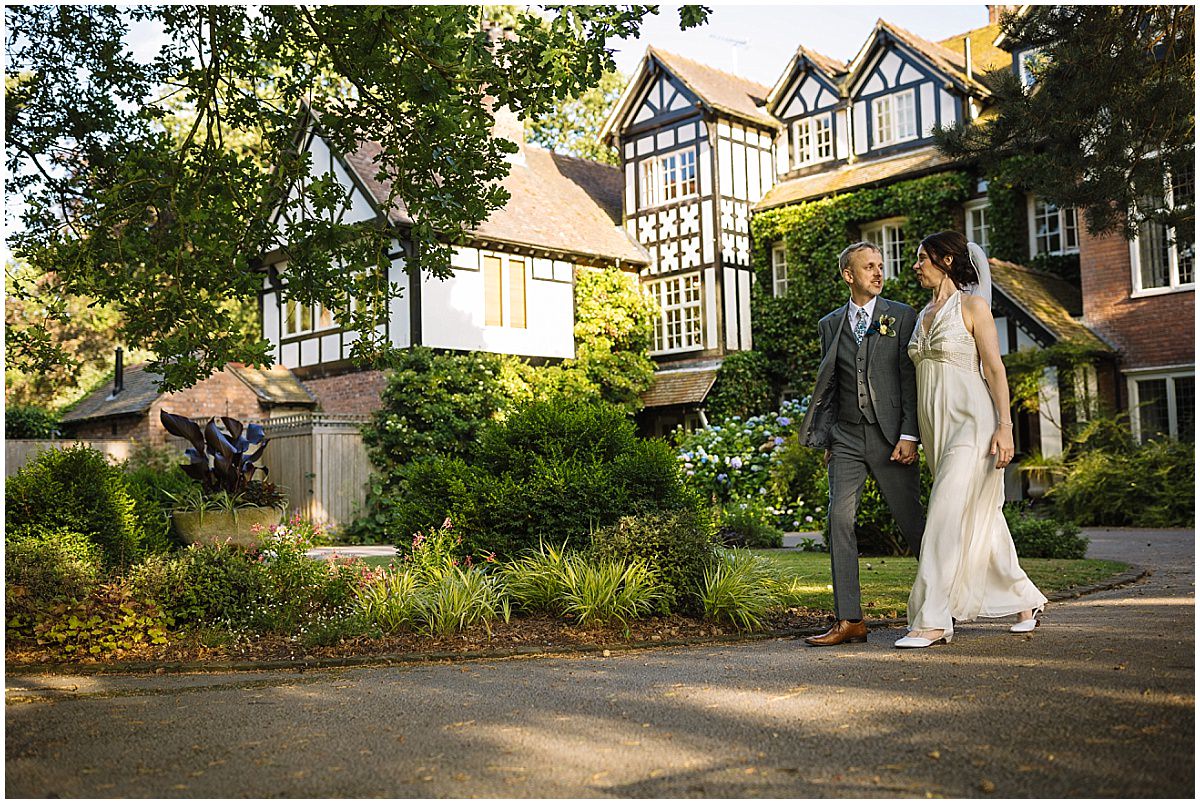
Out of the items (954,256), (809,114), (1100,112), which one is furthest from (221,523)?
(809,114)

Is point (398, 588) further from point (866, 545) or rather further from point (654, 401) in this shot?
point (654, 401)

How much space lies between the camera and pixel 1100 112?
385 inches

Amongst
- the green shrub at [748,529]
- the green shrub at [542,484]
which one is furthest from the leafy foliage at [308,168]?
the green shrub at [748,529]

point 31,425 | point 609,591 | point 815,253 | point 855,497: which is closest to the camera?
point 855,497

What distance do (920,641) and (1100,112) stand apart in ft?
20.8

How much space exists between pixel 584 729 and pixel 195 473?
8655 mm

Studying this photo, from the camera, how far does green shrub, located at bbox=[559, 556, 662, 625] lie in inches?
262

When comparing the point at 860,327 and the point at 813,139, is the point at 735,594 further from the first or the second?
the point at 813,139

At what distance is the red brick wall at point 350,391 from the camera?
23.6 metres

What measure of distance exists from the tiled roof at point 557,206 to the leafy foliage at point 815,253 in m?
3.25

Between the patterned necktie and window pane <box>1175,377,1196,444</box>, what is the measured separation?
15.4 metres

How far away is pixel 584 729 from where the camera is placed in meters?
3.90

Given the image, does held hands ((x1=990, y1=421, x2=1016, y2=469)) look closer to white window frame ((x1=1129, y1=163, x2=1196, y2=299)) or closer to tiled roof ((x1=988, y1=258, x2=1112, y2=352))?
tiled roof ((x1=988, y1=258, x2=1112, y2=352))

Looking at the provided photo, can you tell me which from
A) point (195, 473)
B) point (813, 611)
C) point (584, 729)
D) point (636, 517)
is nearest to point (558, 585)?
point (636, 517)
